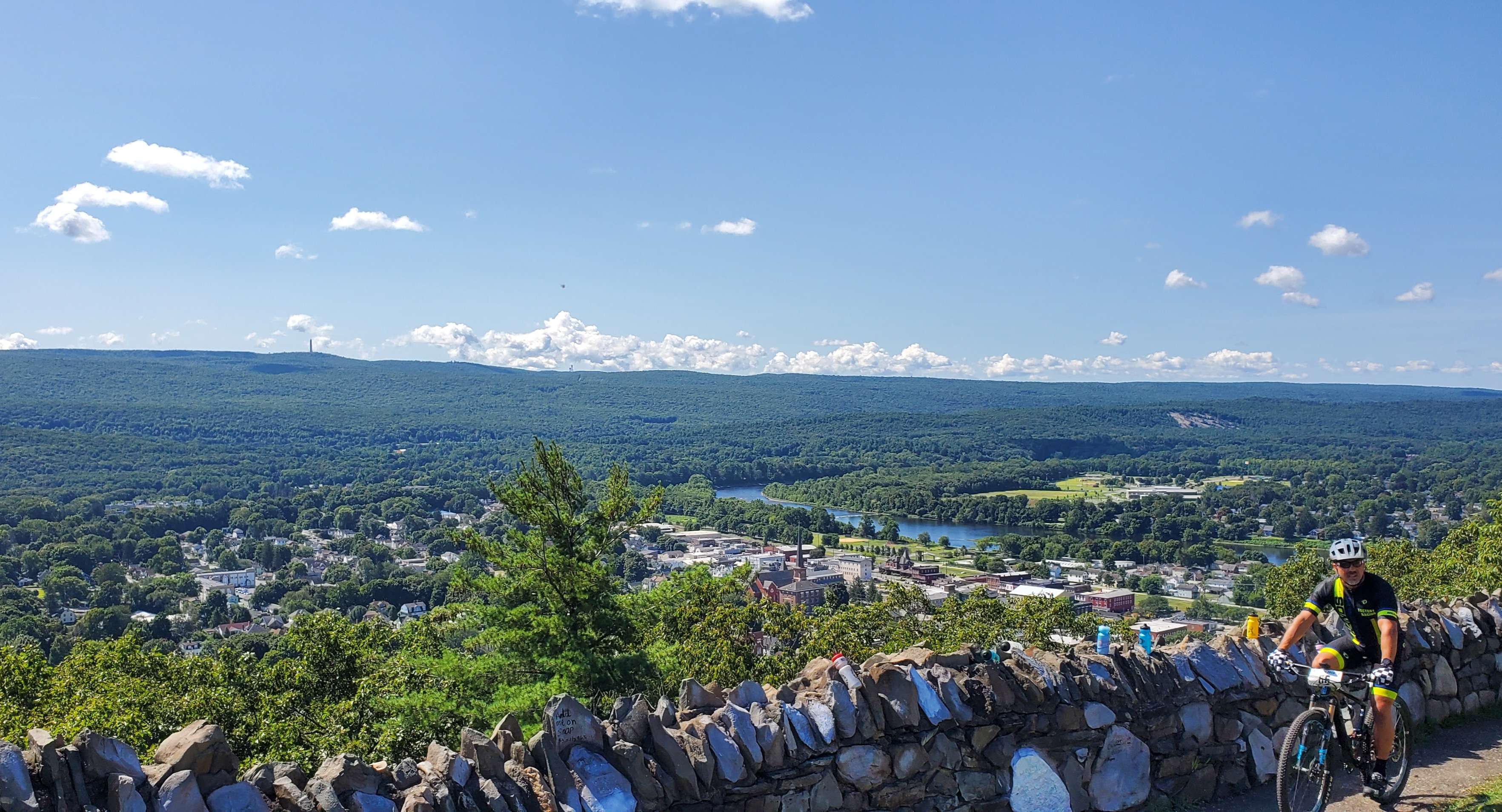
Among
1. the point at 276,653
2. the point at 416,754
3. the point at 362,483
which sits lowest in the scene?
the point at 362,483

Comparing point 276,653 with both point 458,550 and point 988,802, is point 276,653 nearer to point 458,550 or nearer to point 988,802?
point 988,802

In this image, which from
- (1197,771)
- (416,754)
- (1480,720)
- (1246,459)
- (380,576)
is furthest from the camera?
(1246,459)

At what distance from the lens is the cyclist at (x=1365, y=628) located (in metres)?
5.36

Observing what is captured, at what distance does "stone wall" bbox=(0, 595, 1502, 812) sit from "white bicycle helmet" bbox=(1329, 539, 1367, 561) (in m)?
1.31

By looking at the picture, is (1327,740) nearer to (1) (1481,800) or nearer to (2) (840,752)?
(1) (1481,800)

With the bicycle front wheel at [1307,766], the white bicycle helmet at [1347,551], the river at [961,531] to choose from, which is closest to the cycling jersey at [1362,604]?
the white bicycle helmet at [1347,551]

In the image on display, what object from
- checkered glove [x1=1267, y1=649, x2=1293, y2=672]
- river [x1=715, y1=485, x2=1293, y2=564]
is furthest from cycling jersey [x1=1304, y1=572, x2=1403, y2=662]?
river [x1=715, y1=485, x2=1293, y2=564]

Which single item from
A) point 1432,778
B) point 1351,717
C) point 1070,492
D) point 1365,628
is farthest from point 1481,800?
point 1070,492

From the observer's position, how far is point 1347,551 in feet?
18.2

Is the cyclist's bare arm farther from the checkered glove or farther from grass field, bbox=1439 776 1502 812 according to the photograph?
grass field, bbox=1439 776 1502 812

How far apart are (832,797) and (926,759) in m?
0.64

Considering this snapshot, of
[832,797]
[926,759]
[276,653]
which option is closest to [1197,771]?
[926,759]

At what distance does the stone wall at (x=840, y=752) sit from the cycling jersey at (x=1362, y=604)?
0.99 m

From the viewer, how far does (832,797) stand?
5.25 m
